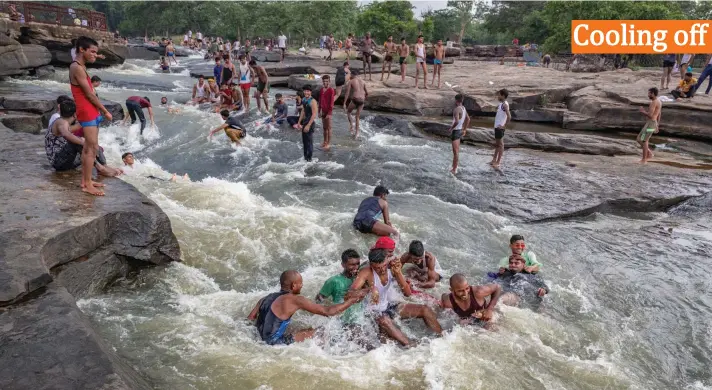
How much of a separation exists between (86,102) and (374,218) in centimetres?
400

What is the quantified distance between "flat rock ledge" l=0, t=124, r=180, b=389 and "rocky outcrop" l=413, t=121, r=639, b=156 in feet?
30.8

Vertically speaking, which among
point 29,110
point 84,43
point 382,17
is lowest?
point 29,110

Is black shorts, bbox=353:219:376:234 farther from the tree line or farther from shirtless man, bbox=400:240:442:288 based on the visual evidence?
the tree line

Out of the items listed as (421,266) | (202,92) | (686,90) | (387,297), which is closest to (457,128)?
(421,266)

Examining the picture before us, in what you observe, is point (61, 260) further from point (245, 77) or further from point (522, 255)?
point (245, 77)

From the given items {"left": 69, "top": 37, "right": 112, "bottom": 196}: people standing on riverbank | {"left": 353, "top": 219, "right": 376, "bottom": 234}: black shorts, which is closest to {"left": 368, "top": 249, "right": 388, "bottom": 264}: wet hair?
{"left": 353, "top": 219, "right": 376, "bottom": 234}: black shorts

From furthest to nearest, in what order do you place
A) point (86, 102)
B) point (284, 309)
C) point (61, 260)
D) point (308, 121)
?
1. point (308, 121)
2. point (86, 102)
3. point (61, 260)
4. point (284, 309)

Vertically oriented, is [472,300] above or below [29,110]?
below

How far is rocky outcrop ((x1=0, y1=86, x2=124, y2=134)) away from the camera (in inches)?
432

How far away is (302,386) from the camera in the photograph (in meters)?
3.87

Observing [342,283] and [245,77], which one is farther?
[245,77]

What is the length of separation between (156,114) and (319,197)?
27.9ft

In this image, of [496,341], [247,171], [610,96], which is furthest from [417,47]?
[496,341]

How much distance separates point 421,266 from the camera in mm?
6090
